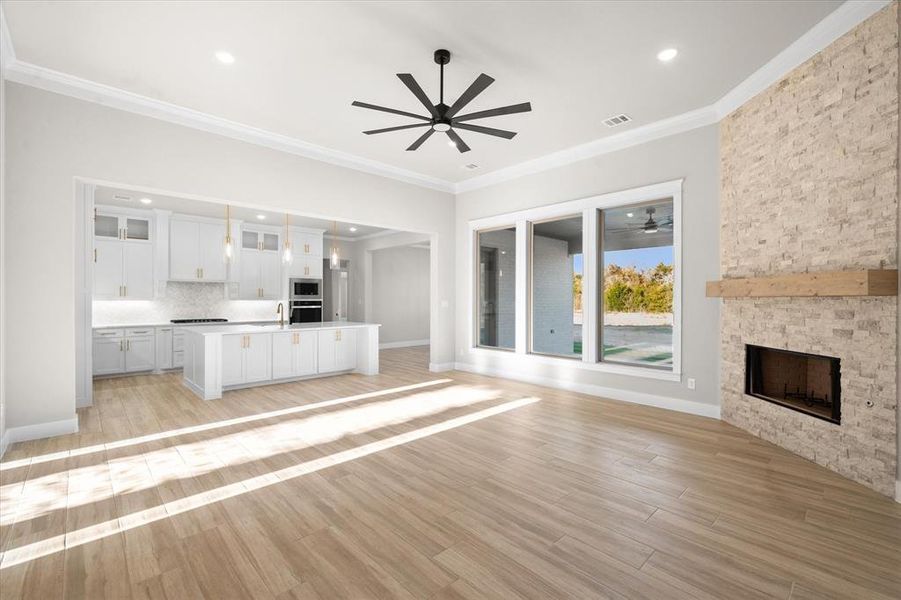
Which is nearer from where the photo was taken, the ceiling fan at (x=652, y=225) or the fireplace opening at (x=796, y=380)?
the fireplace opening at (x=796, y=380)

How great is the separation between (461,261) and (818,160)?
503 centimetres

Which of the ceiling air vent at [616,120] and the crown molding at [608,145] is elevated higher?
the ceiling air vent at [616,120]

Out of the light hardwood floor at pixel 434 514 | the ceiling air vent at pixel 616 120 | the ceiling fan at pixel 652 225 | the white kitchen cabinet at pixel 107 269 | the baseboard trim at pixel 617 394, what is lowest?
the light hardwood floor at pixel 434 514

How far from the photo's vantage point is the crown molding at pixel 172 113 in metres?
3.73

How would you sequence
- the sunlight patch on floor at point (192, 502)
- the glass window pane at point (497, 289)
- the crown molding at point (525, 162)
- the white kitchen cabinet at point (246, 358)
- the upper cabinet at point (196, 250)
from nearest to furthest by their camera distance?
the sunlight patch on floor at point (192, 502), the crown molding at point (525, 162), the white kitchen cabinet at point (246, 358), the glass window pane at point (497, 289), the upper cabinet at point (196, 250)

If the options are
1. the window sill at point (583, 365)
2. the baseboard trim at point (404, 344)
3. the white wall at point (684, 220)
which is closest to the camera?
the white wall at point (684, 220)

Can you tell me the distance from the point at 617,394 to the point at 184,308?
8.17 m

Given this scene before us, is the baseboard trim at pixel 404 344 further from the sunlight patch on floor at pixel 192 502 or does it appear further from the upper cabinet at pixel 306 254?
the sunlight patch on floor at pixel 192 502

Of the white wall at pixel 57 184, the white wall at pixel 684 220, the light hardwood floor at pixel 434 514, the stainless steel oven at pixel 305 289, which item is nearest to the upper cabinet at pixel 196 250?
the stainless steel oven at pixel 305 289

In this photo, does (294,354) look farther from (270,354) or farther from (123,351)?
(123,351)

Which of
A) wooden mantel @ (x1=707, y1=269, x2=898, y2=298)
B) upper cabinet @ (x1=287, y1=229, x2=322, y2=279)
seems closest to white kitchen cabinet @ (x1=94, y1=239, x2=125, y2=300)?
upper cabinet @ (x1=287, y1=229, x2=322, y2=279)

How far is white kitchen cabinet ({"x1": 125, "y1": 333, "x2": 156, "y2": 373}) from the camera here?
23.1 feet

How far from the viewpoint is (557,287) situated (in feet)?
20.5

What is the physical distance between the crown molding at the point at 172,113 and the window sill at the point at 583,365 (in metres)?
3.43
